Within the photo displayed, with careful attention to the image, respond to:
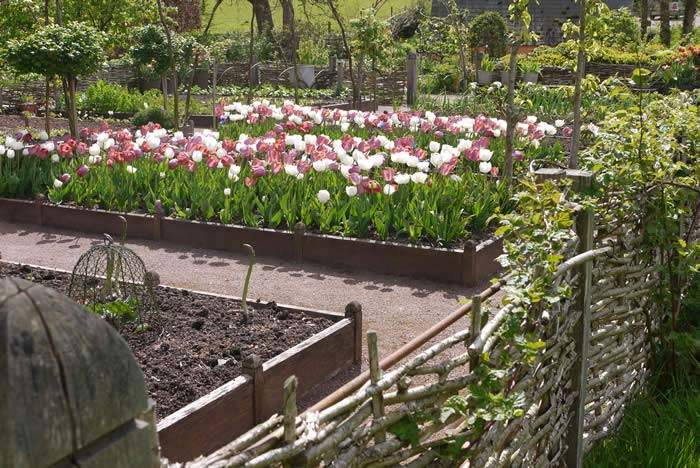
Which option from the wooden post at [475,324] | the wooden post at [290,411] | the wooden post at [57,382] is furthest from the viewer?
the wooden post at [475,324]

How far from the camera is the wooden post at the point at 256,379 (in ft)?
13.8

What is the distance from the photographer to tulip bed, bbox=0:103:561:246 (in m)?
7.59

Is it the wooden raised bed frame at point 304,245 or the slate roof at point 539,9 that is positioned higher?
Result: the slate roof at point 539,9

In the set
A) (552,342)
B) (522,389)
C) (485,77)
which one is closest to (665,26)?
(485,77)

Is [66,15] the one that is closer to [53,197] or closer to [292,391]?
[53,197]

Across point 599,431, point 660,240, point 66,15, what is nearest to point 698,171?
point 660,240

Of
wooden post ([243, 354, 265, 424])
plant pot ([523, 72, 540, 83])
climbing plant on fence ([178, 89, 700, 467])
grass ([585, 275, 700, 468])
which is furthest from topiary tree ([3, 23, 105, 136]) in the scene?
plant pot ([523, 72, 540, 83])

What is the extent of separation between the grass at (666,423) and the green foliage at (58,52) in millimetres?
8392

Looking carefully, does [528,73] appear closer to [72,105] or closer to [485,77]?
[485,77]

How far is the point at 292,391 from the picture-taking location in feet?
6.41

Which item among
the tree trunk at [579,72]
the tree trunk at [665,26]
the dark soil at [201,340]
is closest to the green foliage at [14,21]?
the tree trunk at [579,72]

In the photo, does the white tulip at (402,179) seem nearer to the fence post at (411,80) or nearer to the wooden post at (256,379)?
the wooden post at (256,379)

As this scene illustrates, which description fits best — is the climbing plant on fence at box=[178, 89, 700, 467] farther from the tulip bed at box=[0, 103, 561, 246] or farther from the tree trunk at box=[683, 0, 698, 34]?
the tree trunk at box=[683, 0, 698, 34]

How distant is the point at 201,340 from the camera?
4965 mm
